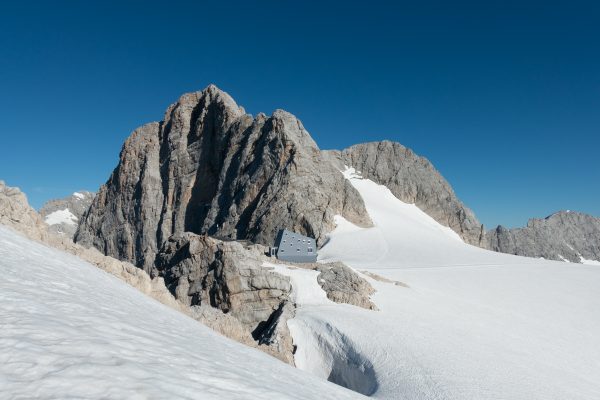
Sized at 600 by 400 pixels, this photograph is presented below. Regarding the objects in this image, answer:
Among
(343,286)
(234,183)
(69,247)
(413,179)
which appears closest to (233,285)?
(343,286)

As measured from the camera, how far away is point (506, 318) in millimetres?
26047

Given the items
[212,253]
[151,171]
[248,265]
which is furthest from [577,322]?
[151,171]

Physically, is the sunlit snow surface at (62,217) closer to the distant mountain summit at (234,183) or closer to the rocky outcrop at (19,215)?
the distant mountain summit at (234,183)

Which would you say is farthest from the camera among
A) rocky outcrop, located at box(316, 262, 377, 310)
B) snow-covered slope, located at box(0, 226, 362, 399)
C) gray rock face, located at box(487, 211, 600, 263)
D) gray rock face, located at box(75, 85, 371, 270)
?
gray rock face, located at box(487, 211, 600, 263)

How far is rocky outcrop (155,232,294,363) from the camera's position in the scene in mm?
23188

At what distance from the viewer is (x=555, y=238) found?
462 ft

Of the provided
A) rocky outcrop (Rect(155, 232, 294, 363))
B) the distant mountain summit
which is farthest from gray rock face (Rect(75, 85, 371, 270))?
rocky outcrop (Rect(155, 232, 294, 363))

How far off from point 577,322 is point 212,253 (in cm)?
2748

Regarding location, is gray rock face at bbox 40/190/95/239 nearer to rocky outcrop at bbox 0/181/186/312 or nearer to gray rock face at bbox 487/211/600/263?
rocky outcrop at bbox 0/181/186/312

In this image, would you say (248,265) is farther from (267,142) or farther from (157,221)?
(157,221)

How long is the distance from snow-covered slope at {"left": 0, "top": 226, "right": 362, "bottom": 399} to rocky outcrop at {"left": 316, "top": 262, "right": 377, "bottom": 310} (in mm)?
18111

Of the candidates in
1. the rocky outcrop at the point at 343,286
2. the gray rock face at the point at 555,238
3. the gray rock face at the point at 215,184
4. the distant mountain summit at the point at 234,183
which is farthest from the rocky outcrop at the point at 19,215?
the gray rock face at the point at 555,238

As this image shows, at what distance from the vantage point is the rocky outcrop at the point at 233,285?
76.1ft

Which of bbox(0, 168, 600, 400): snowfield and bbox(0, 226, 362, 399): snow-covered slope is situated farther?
bbox(0, 168, 600, 400): snowfield
